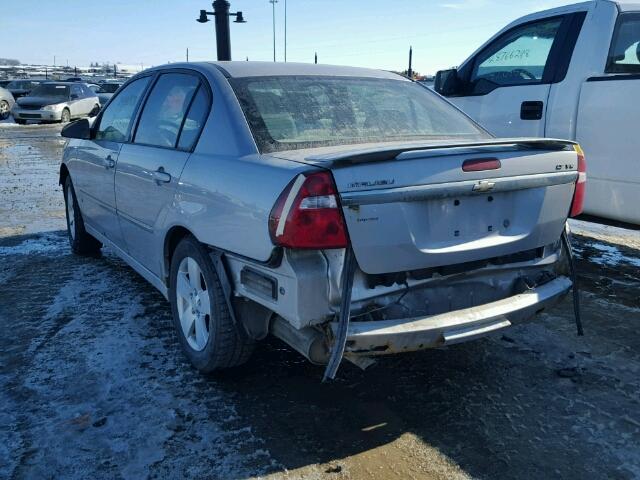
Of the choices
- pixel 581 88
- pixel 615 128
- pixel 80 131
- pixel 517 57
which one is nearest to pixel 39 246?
pixel 80 131

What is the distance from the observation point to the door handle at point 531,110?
5.03m

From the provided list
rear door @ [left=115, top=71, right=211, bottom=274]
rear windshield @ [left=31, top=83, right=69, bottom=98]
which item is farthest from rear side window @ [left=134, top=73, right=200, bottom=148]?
rear windshield @ [left=31, top=83, right=69, bottom=98]

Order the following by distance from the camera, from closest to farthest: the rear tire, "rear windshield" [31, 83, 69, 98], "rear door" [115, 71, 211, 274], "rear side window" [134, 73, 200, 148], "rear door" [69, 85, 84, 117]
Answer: "rear door" [115, 71, 211, 274] → "rear side window" [134, 73, 200, 148] → "rear windshield" [31, 83, 69, 98] → "rear door" [69, 85, 84, 117] → the rear tire

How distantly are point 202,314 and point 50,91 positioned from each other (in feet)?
76.3

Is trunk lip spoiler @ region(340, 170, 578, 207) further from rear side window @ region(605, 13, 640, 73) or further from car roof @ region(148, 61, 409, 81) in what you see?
rear side window @ region(605, 13, 640, 73)

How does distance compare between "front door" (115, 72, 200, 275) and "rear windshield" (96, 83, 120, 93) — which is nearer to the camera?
"front door" (115, 72, 200, 275)

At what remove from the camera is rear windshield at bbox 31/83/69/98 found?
23234mm

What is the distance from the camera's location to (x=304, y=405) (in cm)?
301

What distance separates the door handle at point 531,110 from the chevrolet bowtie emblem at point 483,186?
106 inches

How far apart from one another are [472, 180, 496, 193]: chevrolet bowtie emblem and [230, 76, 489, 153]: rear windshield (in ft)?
2.35

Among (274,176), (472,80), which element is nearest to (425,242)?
(274,176)

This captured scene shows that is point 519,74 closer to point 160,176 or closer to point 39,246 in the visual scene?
point 160,176

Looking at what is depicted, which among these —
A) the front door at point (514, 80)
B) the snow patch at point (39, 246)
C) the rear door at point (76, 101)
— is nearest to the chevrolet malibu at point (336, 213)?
the front door at point (514, 80)

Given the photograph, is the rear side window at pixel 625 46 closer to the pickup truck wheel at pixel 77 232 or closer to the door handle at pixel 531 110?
the door handle at pixel 531 110
